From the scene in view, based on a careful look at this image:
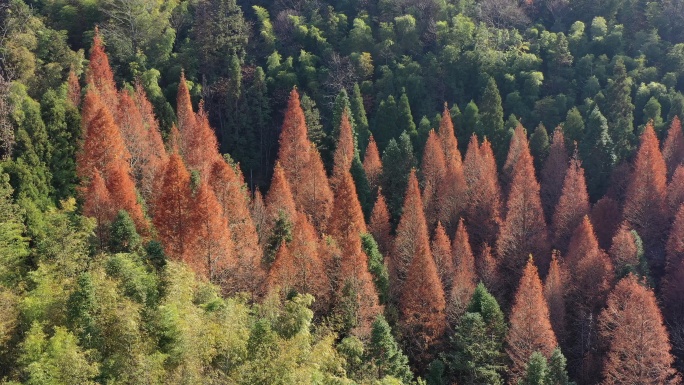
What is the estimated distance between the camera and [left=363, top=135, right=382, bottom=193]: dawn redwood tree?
52.6 metres

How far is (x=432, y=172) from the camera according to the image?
5084 cm

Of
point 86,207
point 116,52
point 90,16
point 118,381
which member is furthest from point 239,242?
point 90,16

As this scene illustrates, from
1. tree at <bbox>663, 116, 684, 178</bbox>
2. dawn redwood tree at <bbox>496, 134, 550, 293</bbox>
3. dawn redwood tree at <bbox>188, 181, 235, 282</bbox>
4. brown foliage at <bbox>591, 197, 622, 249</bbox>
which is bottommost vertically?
dawn redwood tree at <bbox>188, 181, 235, 282</bbox>

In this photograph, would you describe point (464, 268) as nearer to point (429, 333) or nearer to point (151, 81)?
point (429, 333)

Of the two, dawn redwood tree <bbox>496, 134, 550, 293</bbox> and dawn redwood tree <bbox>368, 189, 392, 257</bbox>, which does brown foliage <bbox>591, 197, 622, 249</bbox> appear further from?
dawn redwood tree <bbox>368, 189, 392, 257</bbox>

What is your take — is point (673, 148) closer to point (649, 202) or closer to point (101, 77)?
point (649, 202)

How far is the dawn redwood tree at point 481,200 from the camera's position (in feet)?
158

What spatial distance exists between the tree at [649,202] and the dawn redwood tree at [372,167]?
19.1m

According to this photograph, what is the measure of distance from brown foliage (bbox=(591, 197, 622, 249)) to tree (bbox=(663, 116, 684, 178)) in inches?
266

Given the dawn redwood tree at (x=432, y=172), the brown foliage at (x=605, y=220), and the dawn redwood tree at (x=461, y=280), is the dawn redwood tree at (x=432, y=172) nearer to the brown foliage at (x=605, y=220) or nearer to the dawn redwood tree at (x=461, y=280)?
the dawn redwood tree at (x=461, y=280)

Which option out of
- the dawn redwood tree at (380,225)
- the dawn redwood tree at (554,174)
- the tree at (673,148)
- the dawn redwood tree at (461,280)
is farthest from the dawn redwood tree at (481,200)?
the tree at (673,148)

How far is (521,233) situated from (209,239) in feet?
76.9

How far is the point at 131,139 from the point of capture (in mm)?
43281

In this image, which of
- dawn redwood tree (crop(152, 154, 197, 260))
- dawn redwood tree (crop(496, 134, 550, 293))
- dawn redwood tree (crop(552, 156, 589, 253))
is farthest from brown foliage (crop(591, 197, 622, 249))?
dawn redwood tree (crop(152, 154, 197, 260))
